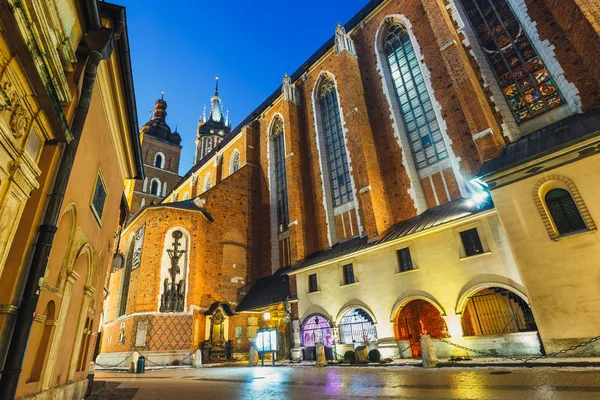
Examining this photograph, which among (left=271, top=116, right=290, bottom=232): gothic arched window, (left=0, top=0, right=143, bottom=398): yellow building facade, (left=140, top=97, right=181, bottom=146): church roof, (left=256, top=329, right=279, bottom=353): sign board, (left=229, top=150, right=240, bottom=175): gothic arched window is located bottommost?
(left=256, top=329, right=279, bottom=353): sign board

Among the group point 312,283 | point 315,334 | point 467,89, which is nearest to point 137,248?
point 312,283

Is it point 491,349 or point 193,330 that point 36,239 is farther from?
point 193,330

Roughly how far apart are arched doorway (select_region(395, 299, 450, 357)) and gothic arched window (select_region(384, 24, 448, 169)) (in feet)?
22.6

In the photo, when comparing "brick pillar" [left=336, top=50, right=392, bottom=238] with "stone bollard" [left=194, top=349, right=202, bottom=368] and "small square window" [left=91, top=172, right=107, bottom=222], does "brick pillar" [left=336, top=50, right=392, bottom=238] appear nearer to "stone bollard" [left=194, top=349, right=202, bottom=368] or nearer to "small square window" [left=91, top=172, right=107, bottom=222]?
"stone bollard" [left=194, top=349, right=202, bottom=368]

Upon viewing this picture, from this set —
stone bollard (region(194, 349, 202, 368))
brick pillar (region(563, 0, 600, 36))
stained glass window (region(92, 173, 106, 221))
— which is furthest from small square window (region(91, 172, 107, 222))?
brick pillar (region(563, 0, 600, 36))

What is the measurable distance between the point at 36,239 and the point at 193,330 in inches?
678

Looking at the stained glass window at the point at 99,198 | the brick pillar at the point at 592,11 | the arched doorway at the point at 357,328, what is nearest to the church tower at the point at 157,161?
the arched doorway at the point at 357,328

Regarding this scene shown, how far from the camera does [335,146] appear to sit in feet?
68.3

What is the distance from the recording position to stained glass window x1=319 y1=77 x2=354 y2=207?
19.6 metres

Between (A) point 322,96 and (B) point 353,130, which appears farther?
(A) point 322,96

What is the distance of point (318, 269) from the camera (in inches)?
659

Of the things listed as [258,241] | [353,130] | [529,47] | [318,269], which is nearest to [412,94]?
[353,130]

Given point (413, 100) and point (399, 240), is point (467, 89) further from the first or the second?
point (399, 240)

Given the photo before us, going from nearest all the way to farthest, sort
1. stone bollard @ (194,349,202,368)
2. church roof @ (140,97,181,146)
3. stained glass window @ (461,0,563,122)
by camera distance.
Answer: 1. stained glass window @ (461,0,563,122)
2. stone bollard @ (194,349,202,368)
3. church roof @ (140,97,181,146)
